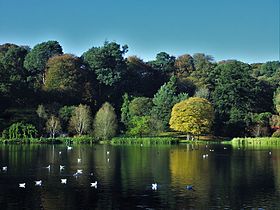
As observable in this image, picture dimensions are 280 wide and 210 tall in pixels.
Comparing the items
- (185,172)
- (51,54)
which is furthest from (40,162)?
(51,54)

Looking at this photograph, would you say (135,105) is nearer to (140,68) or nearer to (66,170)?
(140,68)

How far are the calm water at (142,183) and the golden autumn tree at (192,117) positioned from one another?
109 ft

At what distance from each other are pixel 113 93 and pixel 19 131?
24.4 m

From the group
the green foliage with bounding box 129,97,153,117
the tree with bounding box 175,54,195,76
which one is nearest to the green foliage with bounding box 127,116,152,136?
the green foliage with bounding box 129,97,153,117

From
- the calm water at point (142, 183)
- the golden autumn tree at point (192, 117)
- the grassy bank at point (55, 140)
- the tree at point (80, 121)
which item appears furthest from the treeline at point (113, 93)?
the calm water at point (142, 183)

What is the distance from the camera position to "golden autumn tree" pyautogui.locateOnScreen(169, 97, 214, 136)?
79.2m

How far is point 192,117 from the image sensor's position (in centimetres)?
7919

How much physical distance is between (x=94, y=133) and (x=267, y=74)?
51.6 m

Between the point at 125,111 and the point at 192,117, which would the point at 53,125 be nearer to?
the point at 125,111

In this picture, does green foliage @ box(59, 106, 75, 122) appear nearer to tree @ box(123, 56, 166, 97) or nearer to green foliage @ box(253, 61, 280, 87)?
tree @ box(123, 56, 166, 97)

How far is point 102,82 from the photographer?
307 feet

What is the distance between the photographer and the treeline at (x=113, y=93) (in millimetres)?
77625

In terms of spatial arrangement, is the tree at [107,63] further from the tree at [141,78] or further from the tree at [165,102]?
the tree at [165,102]

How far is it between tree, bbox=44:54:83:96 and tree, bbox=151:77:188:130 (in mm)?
14310
